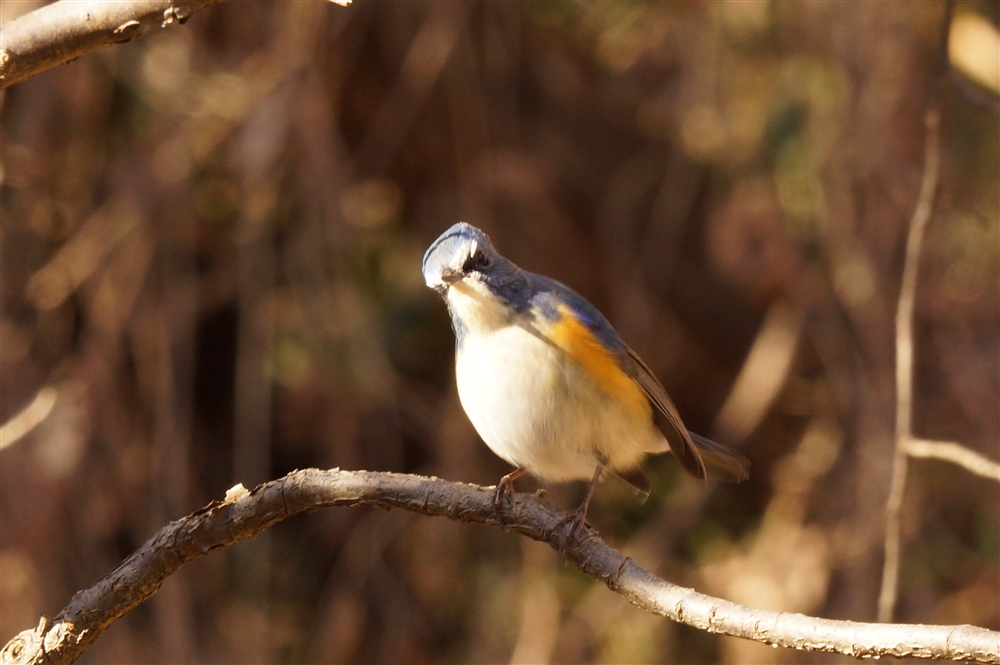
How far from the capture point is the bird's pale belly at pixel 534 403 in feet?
8.35

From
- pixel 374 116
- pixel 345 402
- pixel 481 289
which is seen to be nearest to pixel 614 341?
pixel 481 289

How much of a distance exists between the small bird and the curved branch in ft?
1.38

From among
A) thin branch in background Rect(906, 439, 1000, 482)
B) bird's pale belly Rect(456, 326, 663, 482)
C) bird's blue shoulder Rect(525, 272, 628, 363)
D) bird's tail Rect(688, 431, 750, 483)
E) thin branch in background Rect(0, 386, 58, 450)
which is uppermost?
thin branch in background Rect(0, 386, 58, 450)

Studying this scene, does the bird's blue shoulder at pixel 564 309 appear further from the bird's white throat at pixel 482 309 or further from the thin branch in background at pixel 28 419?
the thin branch in background at pixel 28 419

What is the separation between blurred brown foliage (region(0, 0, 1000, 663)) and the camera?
14.2 ft

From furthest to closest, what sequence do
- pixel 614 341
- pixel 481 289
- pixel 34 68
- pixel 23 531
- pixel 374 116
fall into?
pixel 374 116
pixel 23 531
pixel 614 341
pixel 481 289
pixel 34 68

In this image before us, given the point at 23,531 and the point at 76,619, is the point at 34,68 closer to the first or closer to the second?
the point at 76,619

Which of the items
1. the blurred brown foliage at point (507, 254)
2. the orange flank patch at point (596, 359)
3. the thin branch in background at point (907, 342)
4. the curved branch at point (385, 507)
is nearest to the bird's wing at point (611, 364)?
the orange flank patch at point (596, 359)

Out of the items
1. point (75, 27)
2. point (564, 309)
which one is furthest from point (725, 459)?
point (75, 27)

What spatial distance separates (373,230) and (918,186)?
2.70 metres

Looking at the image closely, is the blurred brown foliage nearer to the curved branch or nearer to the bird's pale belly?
the bird's pale belly

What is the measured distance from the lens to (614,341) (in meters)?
2.87

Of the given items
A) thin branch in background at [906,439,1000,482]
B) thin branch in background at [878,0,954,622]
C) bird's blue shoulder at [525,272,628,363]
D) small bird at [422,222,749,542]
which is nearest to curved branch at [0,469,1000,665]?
small bird at [422,222,749,542]

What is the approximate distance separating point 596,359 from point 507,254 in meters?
2.25
